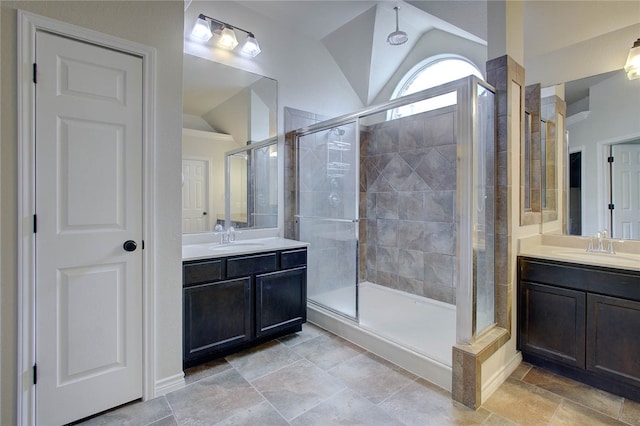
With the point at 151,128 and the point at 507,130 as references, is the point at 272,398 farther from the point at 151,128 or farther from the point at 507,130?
the point at 507,130

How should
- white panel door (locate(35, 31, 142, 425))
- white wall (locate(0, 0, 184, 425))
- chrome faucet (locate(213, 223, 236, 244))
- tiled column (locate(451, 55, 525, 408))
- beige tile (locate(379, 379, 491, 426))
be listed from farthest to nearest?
chrome faucet (locate(213, 223, 236, 244)), tiled column (locate(451, 55, 525, 408)), beige tile (locate(379, 379, 491, 426)), white panel door (locate(35, 31, 142, 425)), white wall (locate(0, 0, 184, 425))

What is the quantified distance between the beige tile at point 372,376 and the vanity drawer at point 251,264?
0.95 metres

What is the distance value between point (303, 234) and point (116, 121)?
1.98 metres

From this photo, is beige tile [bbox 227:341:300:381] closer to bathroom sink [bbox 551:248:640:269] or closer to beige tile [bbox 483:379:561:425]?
beige tile [bbox 483:379:561:425]

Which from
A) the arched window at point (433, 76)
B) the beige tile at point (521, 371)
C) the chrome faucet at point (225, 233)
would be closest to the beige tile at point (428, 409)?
the beige tile at point (521, 371)

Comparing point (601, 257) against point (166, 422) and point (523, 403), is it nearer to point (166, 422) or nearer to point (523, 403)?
point (523, 403)

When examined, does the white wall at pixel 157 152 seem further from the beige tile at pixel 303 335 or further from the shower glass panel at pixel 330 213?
the shower glass panel at pixel 330 213

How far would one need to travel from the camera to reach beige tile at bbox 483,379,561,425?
6.01 ft

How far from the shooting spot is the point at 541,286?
230 cm

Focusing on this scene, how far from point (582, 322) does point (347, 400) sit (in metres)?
1.65

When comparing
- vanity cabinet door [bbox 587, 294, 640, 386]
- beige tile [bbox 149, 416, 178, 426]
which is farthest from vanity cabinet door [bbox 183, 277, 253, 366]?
vanity cabinet door [bbox 587, 294, 640, 386]

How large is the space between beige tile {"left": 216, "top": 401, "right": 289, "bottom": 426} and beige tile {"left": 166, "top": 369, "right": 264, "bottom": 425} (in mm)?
40

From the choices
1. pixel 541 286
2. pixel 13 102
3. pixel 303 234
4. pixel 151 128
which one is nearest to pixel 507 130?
pixel 541 286

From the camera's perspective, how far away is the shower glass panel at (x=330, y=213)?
3043 millimetres
